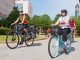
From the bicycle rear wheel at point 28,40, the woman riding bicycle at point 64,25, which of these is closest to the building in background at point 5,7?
the bicycle rear wheel at point 28,40

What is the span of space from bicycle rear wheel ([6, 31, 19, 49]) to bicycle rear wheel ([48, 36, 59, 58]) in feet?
10.2

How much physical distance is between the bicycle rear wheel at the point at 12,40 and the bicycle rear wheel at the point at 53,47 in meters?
3.11

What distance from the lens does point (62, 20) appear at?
12289 millimetres

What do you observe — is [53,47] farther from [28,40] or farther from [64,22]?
[28,40]

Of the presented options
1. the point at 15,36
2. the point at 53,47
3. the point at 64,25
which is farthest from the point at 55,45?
A: the point at 15,36

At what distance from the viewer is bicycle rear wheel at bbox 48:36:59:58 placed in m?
11.3

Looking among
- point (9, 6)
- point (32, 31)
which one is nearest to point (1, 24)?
point (9, 6)

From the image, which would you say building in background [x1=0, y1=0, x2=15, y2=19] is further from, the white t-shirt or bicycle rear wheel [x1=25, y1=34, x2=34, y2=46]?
the white t-shirt

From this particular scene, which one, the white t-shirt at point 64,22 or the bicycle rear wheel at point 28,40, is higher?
the white t-shirt at point 64,22

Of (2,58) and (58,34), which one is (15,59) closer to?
(2,58)

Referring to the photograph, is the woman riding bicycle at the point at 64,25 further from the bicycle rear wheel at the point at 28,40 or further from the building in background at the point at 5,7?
the building in background at the point at 5,7

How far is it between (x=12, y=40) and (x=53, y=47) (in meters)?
3.53

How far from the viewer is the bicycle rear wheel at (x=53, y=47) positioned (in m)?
11.3

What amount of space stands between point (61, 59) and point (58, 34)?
43.4 inches
